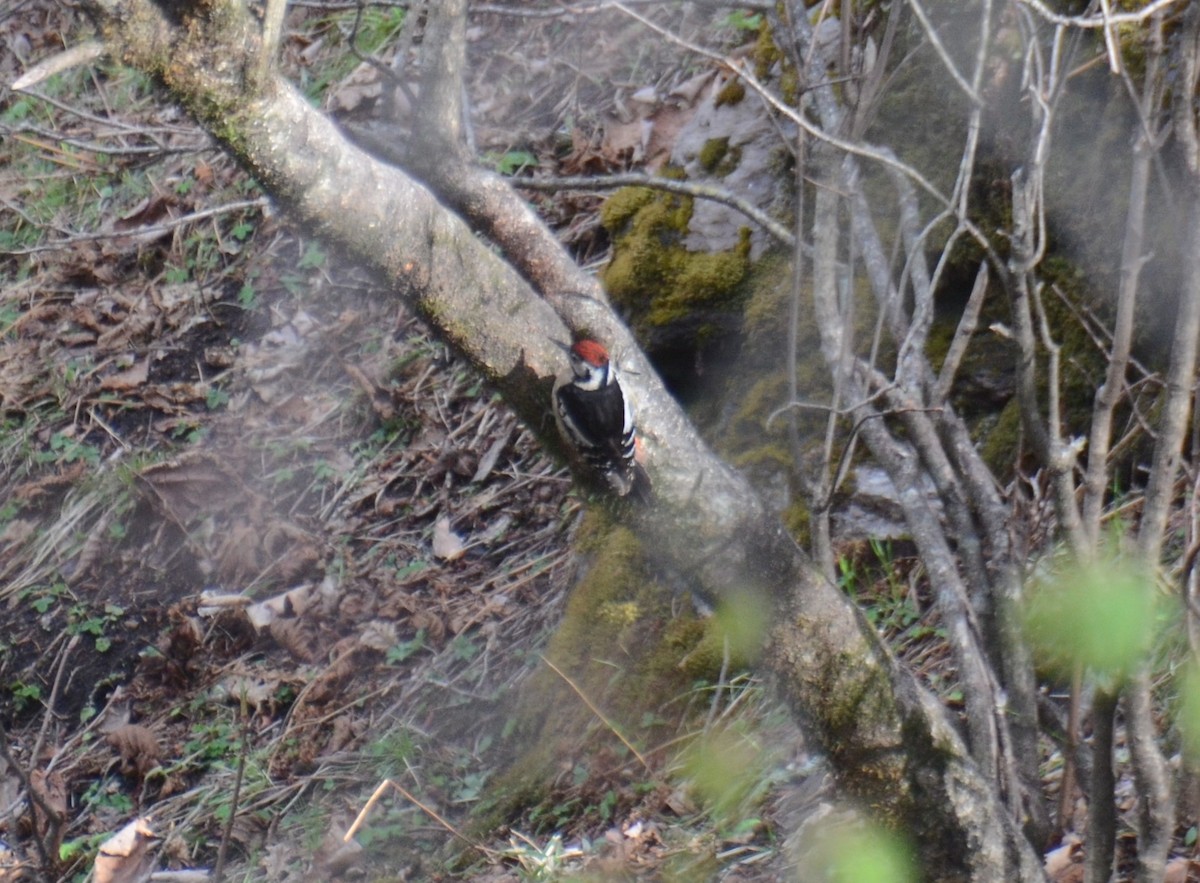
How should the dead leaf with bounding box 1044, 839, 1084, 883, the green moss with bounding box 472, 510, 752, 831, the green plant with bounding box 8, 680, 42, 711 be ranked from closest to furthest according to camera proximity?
the dead leaf with bounding box 1044, 839, 1084, 883
the green moss with bounding box 472, 510, 752, 831
the green plant with bounding box 8, 680, 42, 711

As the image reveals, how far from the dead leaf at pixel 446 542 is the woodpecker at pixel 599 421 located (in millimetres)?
2887

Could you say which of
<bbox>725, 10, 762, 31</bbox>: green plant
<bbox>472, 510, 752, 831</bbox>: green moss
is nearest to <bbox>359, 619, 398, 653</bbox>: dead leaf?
<bbox>472, 510, 752, 831</bbox>: green moss

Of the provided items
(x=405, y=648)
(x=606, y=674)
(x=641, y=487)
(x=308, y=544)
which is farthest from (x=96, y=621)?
(x=641, y=487)

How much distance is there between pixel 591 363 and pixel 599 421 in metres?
0.15

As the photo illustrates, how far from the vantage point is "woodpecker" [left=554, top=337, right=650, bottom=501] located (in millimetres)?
2584

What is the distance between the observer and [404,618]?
17.6 feet

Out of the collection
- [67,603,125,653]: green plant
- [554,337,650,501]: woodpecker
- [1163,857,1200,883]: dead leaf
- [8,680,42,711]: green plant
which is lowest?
[1163,857,1200,883]: dead leaf

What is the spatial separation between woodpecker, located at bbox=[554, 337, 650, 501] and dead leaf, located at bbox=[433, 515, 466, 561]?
2887 millimetres

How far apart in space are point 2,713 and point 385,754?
2.44 meters

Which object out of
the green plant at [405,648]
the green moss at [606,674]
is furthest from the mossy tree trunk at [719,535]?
the green plant at [405,648]

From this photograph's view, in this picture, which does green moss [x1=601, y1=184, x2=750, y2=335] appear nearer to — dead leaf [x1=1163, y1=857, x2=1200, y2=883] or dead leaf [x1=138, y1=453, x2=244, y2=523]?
dead leaf [x1=1163, y1=857, x2=1200, y2=883]

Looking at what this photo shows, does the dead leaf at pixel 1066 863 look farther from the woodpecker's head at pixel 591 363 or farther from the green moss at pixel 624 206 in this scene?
the green moss at pixel 624 206

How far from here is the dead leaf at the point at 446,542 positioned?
18.2 ft

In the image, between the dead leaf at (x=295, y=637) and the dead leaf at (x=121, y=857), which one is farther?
the dead leaf at (x=295, y=637)
